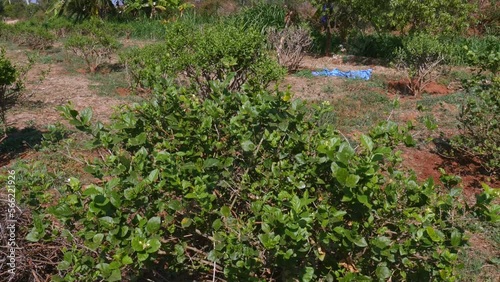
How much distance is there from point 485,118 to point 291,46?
5589mm

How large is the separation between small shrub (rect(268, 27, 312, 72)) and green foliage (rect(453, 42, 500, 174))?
5.12 m

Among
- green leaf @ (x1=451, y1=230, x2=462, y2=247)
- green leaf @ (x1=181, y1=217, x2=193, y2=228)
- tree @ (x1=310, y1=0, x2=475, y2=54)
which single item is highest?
green leaf @ (x1=451, y1=230, x2=462, y2=247)

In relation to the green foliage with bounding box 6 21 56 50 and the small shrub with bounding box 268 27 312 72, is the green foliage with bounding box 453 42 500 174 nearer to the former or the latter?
the small shrub with bounding box 268 27 312 72

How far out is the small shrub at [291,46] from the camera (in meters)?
9.87

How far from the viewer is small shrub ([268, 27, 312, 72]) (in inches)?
388

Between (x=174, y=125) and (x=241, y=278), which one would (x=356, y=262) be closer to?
(x=241, y=278)

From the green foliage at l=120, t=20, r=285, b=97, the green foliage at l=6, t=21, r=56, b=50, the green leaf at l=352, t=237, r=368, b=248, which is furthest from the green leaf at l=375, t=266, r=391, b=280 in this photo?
the green foliage at l=6, t=21, r=56, b=50

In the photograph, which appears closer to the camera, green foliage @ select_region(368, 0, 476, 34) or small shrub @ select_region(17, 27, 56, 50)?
green foliage @ select_region(368, 0, 476, 34)

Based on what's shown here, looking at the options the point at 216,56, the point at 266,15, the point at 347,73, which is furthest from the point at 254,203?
the point at 266,15

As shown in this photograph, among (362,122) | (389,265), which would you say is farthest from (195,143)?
(362,122)

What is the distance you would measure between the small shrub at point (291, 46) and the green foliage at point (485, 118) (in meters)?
5.12

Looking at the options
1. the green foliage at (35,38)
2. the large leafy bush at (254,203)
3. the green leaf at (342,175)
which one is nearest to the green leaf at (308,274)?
the large leafy bush at (254,203)

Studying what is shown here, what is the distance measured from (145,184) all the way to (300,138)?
724mm

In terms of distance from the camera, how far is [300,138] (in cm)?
216
